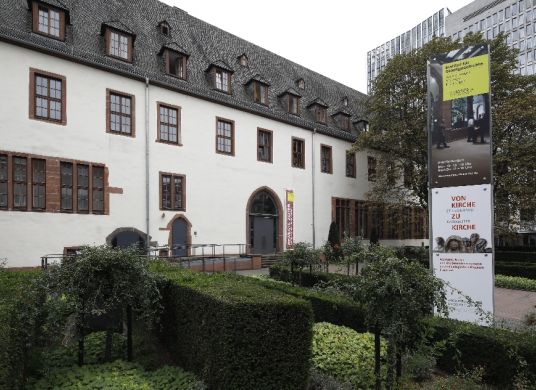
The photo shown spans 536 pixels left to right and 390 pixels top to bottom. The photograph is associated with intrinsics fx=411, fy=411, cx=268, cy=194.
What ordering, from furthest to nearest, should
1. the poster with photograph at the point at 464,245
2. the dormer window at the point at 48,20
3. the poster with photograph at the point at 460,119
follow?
1. the dormer window at the point at 48,20
2. the poster with photograph at the point at 460,119
3. the poster with photograph at the point at 464,245

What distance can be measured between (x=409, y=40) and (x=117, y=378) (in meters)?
124

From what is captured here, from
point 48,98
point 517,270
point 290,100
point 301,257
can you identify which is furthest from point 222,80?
point 517,270

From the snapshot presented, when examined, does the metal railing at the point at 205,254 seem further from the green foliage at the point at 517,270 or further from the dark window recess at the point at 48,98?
the green foliage at the point at 517,270

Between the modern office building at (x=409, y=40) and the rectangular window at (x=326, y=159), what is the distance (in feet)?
246

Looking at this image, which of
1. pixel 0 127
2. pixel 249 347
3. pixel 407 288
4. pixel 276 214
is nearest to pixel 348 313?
pixel 407 288

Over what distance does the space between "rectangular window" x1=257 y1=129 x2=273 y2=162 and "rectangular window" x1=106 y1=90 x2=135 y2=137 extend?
27.9ft

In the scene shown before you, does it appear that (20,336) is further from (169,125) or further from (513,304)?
(169,125)

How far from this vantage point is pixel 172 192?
2089 centimetres

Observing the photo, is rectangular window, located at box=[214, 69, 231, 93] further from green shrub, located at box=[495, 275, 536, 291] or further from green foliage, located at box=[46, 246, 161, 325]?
green foliage, located at box=[46, 246, 161, 325]

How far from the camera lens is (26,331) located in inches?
215

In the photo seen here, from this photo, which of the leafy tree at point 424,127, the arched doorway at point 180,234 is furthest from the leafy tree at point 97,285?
the leafy tree at point 424,127

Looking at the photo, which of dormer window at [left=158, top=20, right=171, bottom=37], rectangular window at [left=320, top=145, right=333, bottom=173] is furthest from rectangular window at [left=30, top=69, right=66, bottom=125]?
rectangular window at [left=320, top=145, right=333, bottom=173]

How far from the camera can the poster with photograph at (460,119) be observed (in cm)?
945

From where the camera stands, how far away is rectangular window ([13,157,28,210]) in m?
16.2
